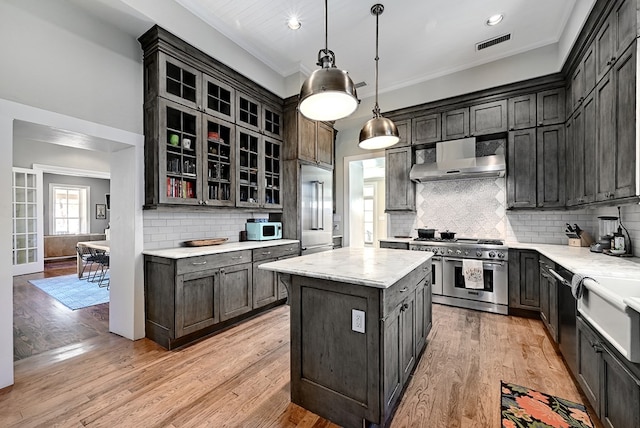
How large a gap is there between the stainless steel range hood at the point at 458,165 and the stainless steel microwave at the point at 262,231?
2.35m

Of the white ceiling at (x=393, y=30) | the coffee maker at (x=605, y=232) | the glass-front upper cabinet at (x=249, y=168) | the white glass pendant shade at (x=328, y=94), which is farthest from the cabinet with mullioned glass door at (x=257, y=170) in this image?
the coffee maker at (x=605, y=232)

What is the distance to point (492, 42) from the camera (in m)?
3.71

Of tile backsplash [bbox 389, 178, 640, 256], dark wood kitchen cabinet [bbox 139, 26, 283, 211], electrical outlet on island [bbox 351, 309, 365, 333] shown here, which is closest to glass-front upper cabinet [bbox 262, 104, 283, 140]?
dark wood kitchen cabinet [bbox 139, 26, 283, 211]

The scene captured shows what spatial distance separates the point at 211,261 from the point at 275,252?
3.43ft

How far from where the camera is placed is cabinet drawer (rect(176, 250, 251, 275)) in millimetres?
2809

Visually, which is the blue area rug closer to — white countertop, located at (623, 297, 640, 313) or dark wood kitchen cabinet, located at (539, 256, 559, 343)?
white countertop, located at (623, 297, 640, 313)

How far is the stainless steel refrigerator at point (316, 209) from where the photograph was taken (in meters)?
4.55

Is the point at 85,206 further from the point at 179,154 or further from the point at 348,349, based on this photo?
the point at 348,349

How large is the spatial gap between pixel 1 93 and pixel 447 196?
5270 millimetres

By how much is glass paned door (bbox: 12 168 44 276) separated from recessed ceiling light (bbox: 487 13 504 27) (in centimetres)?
914

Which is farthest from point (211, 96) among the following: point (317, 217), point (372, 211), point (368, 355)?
point (372, 211)

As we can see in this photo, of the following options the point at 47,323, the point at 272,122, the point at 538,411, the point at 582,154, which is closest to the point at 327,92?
the point at 538,411

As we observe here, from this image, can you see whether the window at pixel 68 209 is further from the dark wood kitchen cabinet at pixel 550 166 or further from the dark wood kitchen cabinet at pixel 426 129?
the dark wood kitchen cabinet at pixel 550 166

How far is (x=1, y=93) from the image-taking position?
2.27m
